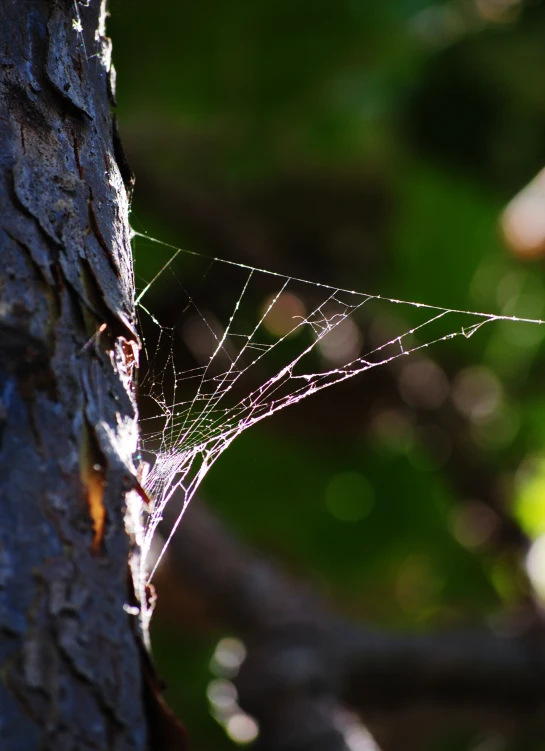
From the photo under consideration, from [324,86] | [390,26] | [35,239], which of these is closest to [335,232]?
[324,86]

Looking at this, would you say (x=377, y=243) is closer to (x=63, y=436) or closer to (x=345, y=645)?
(x=345, y=645)

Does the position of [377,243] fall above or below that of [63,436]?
above

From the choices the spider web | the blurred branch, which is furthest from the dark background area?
the blurred branch

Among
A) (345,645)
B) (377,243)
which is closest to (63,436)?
(345,645)

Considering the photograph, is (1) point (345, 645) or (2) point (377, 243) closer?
(1) point (345, 645)

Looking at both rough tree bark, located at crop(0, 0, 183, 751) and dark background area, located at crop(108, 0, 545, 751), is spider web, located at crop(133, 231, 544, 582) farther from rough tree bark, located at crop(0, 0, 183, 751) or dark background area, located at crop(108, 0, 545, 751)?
rough tree bark, located at crop(0, 0, 183, 751)

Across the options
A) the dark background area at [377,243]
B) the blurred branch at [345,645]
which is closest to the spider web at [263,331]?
the dark background area at [377,243]

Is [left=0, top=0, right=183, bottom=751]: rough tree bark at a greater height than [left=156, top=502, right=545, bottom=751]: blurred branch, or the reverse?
[left=0, top=0, right=183, bottom=751]: rough tree bark
